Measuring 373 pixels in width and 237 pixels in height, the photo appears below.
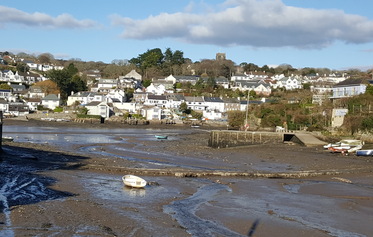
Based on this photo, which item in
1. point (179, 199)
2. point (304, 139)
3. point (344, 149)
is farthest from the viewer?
point (304, 139)

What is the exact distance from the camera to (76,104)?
93.8m

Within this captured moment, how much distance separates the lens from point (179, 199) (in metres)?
17.3

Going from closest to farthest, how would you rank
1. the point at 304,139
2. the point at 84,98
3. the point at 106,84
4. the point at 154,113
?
1. the point at 304,139
2. the point at 154,113
3. the point at 84,98
4. the point at 106,84

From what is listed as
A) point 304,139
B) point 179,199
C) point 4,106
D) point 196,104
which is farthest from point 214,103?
point 179,199

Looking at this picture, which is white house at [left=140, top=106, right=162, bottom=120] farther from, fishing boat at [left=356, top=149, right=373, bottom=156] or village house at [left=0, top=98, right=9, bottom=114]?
fishing boat at [left=356, top=149, right=373, bottom=156]

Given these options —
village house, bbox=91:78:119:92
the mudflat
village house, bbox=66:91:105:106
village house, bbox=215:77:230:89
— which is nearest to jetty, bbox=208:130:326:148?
the mudflat

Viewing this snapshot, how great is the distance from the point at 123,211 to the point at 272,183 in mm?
9824

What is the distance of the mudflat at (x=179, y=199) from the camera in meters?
12.9

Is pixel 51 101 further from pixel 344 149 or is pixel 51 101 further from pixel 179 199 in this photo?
pixel 179 199

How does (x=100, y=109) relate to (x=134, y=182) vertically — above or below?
above

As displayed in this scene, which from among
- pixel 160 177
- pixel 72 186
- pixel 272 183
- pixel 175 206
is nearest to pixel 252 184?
pixel 272 183

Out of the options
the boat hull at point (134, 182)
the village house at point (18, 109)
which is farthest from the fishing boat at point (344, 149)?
the village house at point (18, 109)

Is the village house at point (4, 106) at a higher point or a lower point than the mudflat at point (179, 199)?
higher

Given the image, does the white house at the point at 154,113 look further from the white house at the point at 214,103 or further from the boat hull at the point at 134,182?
A: the boat hull at the point at 134,182
